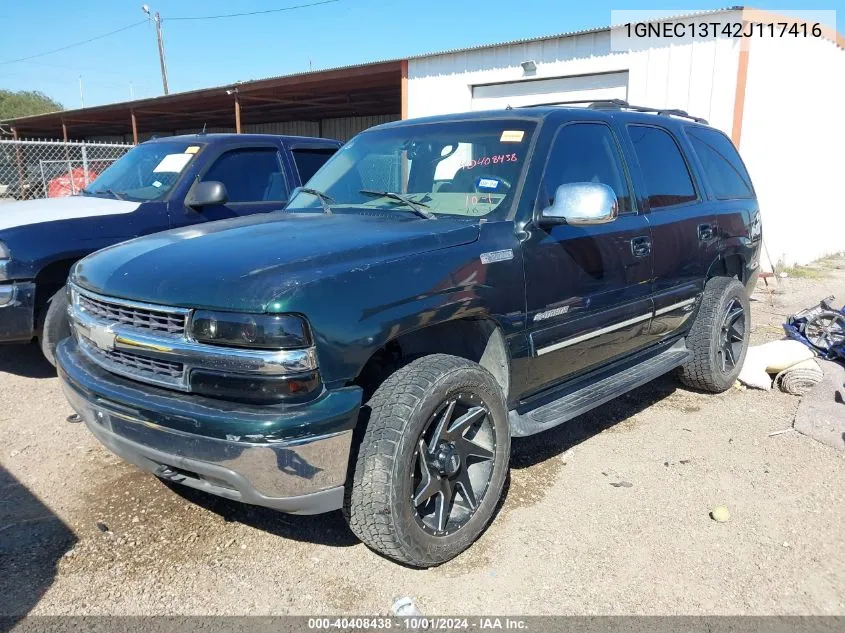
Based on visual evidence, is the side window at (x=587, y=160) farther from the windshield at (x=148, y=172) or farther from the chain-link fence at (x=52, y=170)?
the chain-link fence at (x=52, y=170)

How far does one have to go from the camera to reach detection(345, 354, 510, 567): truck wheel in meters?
2.60

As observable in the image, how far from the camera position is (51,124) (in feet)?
101

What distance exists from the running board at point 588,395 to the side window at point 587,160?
101cm

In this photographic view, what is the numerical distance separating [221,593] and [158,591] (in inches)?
10.2

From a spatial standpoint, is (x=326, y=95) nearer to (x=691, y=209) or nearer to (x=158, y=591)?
(x=691, y=209)

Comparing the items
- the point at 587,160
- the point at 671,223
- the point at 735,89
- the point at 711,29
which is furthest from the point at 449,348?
the point at 711,29

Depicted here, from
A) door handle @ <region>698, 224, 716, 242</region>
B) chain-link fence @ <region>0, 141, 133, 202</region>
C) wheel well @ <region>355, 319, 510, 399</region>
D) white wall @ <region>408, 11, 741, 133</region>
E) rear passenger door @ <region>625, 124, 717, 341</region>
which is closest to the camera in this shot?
wheel well @ <region>355, 319, 510, 399</region>

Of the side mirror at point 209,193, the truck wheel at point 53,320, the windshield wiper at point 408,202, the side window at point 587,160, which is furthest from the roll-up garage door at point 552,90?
the truck wheel at point 53,320

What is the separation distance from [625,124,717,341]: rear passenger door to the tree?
65.0 meters

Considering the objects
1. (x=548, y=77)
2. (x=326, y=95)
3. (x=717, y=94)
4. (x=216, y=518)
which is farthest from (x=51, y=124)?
(x=216, y=518)

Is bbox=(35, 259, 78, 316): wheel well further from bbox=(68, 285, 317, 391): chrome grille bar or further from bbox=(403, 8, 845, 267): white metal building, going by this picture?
bbox=(403, 8, 845, 267): white metal building

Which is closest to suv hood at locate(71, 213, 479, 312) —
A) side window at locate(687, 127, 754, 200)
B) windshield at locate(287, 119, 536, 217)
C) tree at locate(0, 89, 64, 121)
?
windshield at locate(287, 119, 536, 217)

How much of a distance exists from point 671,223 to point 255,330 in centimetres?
301

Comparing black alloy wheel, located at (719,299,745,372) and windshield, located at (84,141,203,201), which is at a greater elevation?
windshield, located at (84,141,203,201)
